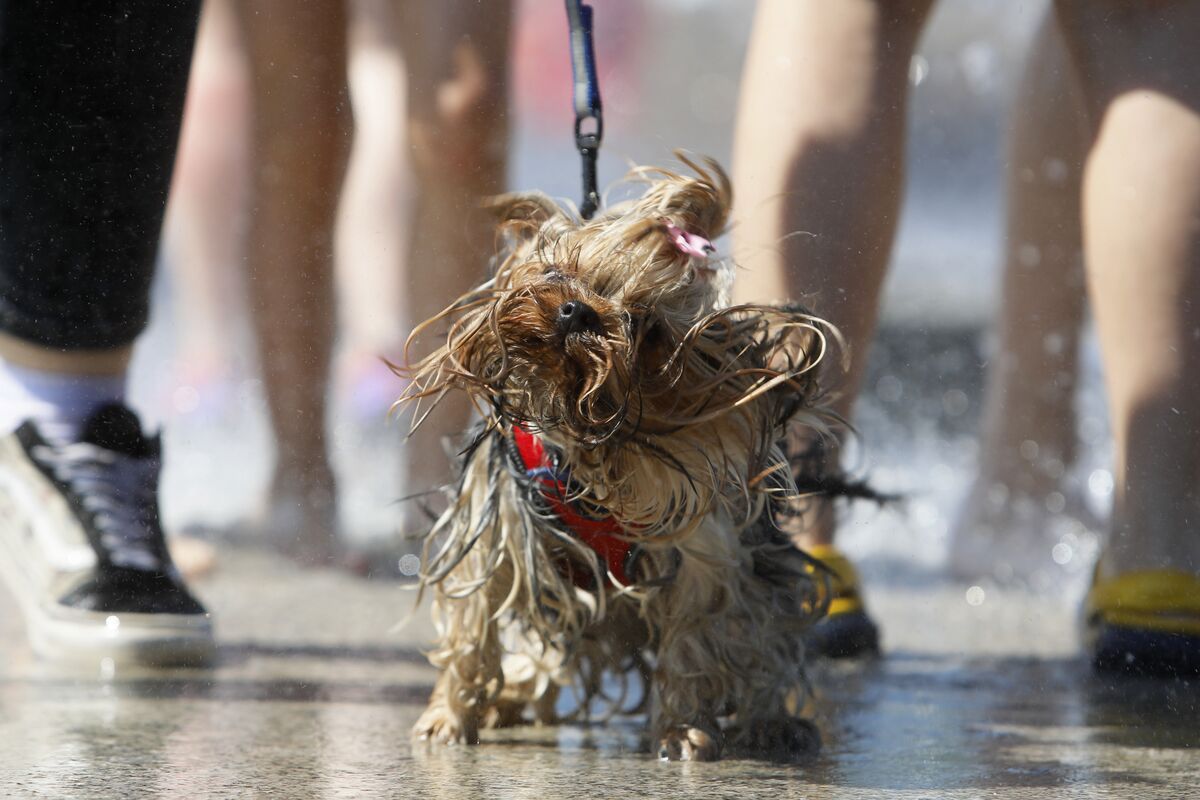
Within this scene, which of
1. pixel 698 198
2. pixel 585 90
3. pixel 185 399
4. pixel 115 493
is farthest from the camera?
pixel 185 399

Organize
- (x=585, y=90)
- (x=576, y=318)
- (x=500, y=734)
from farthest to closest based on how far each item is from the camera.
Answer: (x=500, y=734)
(x=585, y=90)
(x=576, y=318)

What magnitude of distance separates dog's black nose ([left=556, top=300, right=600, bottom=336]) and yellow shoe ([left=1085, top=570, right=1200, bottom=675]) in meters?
1.29

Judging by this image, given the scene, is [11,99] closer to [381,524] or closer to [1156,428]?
[381,524]

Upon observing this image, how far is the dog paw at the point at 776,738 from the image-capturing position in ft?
7.18

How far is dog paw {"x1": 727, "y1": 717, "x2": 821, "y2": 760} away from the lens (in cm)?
219

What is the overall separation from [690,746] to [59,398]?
133 cm

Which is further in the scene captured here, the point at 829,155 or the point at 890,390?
the point at 890,390

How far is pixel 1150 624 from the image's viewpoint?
8.42 ft

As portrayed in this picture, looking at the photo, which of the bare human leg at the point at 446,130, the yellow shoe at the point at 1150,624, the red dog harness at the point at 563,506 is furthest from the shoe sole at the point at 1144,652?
the bare human leg at the point at 446,130

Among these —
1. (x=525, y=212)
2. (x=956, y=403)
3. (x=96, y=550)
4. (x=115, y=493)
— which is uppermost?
(x=956, y=403)

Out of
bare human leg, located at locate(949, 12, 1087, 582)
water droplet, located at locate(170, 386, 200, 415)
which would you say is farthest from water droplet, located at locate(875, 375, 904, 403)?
water droplet, located at locate(170, 386, 200, 415)

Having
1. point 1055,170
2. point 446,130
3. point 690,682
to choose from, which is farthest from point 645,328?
point 1055,170

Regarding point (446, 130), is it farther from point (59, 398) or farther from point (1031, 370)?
point (1031, 370)

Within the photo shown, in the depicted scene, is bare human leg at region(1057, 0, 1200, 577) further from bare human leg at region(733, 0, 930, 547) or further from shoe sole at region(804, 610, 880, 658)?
shoe sole at region(804, 610, 880, 658)
